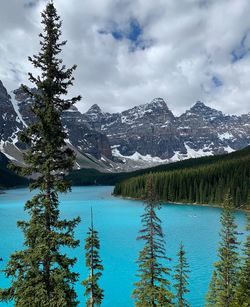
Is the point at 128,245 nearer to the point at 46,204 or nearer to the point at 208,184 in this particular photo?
the point at 46,204

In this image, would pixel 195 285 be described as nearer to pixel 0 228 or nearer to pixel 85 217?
pixel 0 228

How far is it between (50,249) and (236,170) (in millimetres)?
145691

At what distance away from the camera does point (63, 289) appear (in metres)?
16.2

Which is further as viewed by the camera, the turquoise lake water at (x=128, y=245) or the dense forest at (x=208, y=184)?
the dense forest at (x=208, y=184)

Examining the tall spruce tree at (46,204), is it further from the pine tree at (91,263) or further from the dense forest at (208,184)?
the dense forest at (208,184)

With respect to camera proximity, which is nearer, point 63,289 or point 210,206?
point 63,289

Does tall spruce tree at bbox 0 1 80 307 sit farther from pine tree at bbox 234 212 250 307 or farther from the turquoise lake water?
the turquoise lake water

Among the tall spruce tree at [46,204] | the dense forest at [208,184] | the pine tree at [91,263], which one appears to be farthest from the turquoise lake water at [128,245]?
the tall spruce tree at [46,204]

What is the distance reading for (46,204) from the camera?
16859 mm

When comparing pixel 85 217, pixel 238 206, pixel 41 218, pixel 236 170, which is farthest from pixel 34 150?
pixel 236 170

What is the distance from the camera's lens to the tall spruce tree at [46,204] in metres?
16.3

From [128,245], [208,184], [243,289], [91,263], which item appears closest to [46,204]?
[91,263]

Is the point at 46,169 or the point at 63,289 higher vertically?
the point at 46,169

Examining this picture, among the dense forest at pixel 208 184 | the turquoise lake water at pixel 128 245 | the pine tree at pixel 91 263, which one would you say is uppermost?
the dense forest at pixel 208 184
